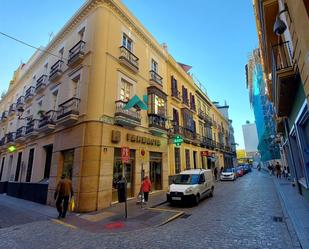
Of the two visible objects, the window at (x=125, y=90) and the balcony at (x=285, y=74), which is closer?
the balcony at (x=285, y=74)

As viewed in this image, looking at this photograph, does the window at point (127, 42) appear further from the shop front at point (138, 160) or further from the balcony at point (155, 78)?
the shop front at point (138, 160)

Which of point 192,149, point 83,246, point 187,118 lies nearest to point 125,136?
point 83,246

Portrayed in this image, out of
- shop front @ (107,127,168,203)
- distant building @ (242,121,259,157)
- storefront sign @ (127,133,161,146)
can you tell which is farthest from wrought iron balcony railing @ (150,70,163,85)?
distant building @ (242,121,259,157)

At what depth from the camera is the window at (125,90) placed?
13.0 meters

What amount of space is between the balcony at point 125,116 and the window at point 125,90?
877mm

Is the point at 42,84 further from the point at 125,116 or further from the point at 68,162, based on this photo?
the point at 125,116

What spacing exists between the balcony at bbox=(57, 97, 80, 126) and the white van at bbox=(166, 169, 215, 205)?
687 cm

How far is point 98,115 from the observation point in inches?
420

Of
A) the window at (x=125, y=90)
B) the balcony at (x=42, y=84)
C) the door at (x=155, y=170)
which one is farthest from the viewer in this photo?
the balcony at (x=42, y=84)

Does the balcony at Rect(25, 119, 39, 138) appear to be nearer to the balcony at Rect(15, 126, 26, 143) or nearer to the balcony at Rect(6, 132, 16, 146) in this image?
the balcony at Rect(15, 126, 26, 143)

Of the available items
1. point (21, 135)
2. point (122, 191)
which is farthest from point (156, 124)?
point (21, 135)

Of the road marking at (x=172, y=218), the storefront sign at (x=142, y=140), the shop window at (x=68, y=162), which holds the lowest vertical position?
the road marking at (x=172, y=218)

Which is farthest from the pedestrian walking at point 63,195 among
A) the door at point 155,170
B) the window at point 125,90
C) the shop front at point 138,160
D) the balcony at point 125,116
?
the door at point 155,170

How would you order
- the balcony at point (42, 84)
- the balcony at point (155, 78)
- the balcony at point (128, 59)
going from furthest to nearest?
1. the balcony at point (155, 78)
2. the balcony at point (42, 84)
3. the balcony at point (128, 59)
